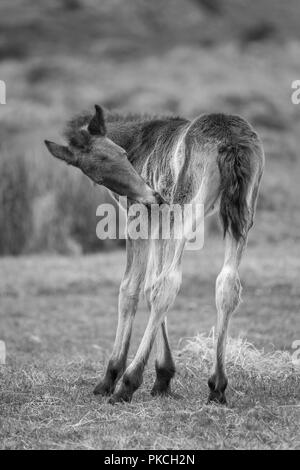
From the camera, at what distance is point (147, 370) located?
7.95 metres

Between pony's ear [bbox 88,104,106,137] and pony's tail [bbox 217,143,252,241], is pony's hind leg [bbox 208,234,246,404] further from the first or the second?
pony's ear [bbox 88,104,106,137]

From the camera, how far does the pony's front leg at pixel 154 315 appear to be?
6.09 metres

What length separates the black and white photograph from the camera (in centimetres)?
577

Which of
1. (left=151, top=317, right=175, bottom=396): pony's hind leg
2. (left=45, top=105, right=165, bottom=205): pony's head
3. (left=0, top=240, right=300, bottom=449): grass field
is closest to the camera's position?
(left=0, top=240, right=300, bottom=449): grass field

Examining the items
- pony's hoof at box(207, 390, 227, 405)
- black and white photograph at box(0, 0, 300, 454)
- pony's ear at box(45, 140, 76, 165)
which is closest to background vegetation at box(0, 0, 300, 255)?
black and white photograph at box(0, 0, 300, 454)

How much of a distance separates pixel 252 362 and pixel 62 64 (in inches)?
1390

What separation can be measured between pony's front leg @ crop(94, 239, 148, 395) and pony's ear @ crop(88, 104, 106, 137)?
1023 millimetres

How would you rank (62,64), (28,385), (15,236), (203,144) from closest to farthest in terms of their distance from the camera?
1. (203,144)
2. (28,385)
3. (15,236)
4. (62,64)

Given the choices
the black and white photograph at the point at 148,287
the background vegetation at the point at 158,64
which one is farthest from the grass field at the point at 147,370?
the background vegetation at the point at 158,64

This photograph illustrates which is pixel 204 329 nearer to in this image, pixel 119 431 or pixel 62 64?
pixel 119 431

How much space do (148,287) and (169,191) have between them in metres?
0.84

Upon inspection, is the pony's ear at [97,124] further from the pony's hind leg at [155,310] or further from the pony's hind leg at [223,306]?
the pony's hind leg at [223,306]

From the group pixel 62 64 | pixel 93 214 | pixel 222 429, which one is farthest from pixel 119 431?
pixel 62 64

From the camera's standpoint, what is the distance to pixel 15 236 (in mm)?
18156
